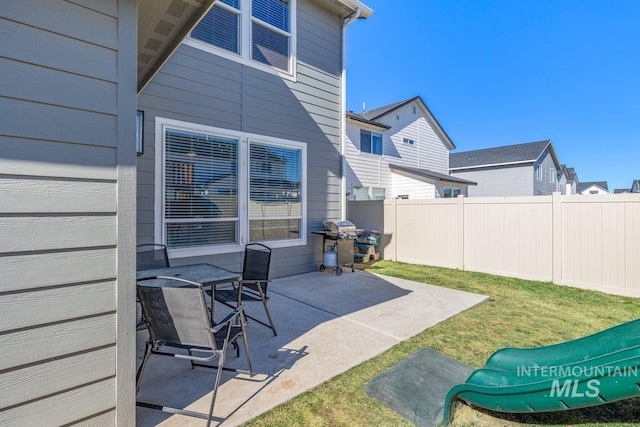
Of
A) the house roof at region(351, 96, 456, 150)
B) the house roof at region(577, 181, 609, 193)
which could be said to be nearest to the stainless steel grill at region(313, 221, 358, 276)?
the house roof at region(351, 96, 456, 150)

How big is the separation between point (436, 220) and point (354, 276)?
9.09 ft

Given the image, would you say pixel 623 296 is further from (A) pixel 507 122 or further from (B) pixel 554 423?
(A) pixel 507 122

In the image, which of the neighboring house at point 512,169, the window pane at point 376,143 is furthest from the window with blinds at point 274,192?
the neighboring house at point 512,169

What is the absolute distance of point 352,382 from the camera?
2402mm

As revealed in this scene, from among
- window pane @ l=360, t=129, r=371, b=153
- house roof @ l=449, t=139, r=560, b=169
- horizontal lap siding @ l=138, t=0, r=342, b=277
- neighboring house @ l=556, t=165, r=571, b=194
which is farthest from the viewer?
neighboring house @ l=556, t=165, r=571, b=194

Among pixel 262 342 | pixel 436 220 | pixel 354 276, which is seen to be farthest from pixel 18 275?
pixel 436 220

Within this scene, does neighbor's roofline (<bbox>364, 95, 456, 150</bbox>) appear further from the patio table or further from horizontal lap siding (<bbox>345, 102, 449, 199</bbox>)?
the patio table

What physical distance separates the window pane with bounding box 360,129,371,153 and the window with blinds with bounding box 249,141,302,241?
22.0 ft

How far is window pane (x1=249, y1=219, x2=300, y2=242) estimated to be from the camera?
5432mm

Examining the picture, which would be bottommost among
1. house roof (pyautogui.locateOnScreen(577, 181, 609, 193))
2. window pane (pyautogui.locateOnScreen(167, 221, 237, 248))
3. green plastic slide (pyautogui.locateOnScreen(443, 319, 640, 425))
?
green plastic slide (pyautogui.locateOnScreen(443, 319, 640, 425))

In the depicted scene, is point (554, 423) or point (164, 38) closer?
point (554, 423)

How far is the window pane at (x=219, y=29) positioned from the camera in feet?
15.7

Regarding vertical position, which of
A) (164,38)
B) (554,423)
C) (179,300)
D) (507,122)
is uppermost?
(507,122)

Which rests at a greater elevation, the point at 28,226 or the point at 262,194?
the point at 262,194
